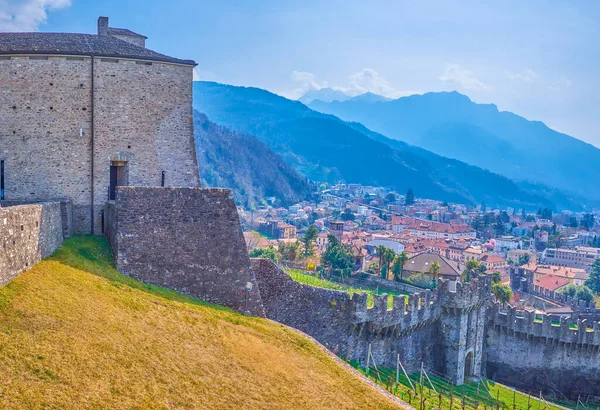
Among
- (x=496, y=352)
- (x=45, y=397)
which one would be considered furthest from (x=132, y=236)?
(x=496, y=352)

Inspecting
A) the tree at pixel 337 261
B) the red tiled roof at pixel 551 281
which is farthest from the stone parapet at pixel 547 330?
the red tiled roof at pixel 551 281

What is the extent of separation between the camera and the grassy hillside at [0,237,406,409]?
14320mm

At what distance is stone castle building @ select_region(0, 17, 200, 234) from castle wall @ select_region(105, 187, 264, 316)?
9.15ft

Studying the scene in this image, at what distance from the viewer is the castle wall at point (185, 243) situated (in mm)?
21922

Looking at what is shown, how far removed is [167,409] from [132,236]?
27.4ft

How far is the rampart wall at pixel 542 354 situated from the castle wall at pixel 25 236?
96.7 ft

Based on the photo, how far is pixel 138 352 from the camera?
1642 centimetres

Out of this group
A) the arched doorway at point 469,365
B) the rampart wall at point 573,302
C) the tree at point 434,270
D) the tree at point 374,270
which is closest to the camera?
the arched doorway at point 469,365

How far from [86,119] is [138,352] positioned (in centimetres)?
1185

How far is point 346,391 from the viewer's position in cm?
1933

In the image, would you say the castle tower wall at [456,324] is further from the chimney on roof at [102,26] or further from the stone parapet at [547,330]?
the chimney on roof at [102,26]

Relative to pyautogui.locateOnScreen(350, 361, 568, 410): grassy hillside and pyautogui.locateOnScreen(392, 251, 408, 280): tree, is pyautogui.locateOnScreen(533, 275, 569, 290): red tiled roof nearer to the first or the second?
pyautogui.locateOnScreen(392, 251, 408, 280): tree

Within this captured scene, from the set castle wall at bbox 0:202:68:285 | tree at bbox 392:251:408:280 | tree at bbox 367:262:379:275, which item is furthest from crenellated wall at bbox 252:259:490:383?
tree at bbox 367:262:379:275

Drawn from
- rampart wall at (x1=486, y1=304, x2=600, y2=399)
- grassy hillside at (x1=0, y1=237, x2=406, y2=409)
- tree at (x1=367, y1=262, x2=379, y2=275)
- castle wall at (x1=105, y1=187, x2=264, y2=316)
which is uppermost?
castle wall at (x1=105, y1=187, x2=264, y2=316)
